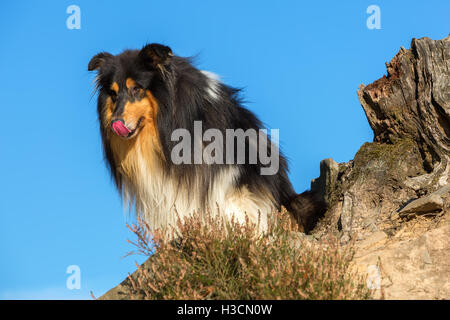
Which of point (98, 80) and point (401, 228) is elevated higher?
point (98, 80)

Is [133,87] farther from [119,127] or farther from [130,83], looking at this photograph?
[119,127]

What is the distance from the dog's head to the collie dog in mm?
11

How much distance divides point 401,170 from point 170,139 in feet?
9.60

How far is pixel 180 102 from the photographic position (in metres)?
6.33

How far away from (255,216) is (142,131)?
172 centimetres

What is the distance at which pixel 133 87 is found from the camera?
6.17 meters

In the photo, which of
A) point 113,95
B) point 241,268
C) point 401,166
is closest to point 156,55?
point 113,95

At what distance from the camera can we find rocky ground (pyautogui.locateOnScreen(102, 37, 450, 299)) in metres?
5.64

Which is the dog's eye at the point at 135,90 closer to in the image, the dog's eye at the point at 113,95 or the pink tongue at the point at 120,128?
the dog's eye at the point at 113,95

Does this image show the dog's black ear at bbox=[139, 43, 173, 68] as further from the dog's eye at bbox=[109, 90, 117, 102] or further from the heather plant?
the heather plant

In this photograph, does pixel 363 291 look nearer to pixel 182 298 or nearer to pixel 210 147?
pixel 182 298

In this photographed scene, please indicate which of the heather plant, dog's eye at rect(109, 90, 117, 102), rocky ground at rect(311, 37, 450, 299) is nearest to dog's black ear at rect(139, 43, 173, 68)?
dog's eye at rect(109, 90, 117, 102)
